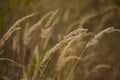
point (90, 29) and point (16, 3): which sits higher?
point (16, 3)

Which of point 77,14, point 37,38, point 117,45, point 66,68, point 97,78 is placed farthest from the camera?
point 77,14

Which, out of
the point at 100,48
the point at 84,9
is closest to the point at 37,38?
the point at 100,48

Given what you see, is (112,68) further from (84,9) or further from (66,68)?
(84,9)

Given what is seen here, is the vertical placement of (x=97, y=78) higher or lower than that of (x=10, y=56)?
lower

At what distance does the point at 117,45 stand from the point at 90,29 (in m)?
0.35

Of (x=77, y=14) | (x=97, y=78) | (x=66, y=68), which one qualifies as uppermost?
(x=77, y=14)

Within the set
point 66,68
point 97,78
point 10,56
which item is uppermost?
point 10,56

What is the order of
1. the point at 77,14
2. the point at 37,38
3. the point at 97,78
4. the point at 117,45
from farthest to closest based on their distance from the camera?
the point at 77,14, the point at 117,45, the point at 37,38, the point at 97,78

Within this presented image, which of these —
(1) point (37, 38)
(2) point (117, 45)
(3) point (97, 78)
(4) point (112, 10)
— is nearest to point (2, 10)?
(1) point (37, 38)

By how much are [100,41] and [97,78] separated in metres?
0.67

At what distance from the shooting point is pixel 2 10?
309 centimetres

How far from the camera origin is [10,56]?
298 cm

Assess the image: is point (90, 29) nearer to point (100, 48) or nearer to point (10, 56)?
point (100, 48)

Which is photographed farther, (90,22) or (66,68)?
(90,22)
